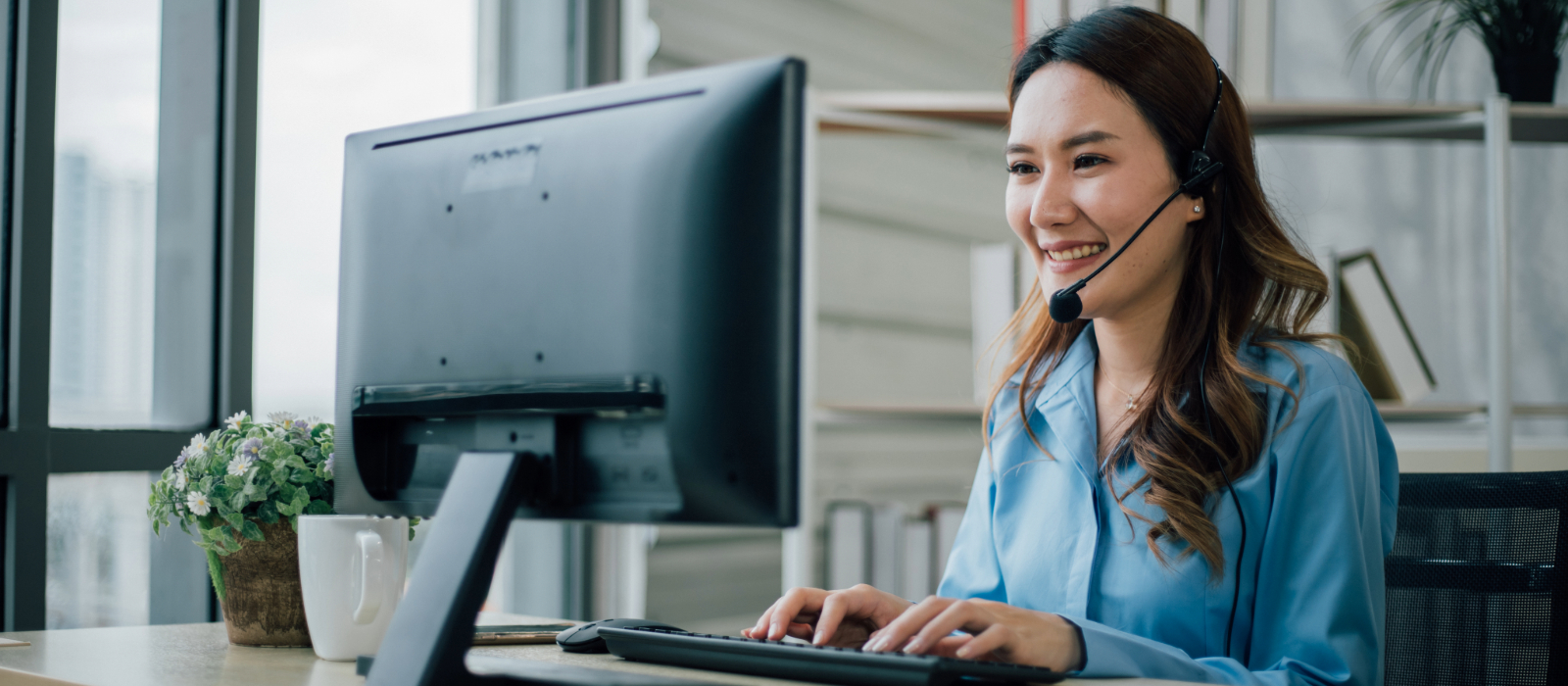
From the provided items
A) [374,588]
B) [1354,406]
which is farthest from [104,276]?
[1354,406]

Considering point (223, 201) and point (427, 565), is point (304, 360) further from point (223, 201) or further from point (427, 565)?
point (427, 565)

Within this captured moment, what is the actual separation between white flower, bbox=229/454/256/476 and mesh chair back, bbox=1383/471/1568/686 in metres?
1.25

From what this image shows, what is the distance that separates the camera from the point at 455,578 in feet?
2.52

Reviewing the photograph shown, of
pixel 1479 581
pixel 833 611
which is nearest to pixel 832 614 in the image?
pixel 833 611

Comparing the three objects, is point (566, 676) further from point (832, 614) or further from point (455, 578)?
point (832, 614)

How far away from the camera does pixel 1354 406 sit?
1.20 meters

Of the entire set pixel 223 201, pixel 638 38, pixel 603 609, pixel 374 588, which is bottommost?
pixel 603 609

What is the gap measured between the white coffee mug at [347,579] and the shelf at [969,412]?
1160 millimetres

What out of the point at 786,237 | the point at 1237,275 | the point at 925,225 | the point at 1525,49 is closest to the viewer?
the point at 786,237

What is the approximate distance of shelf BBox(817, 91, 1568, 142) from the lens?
6.77 ft

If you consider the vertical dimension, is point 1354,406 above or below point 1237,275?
below

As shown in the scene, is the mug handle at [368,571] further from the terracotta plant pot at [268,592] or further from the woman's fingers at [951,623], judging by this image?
the woman's fingers at [951,623]

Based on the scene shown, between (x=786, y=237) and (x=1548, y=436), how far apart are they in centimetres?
224

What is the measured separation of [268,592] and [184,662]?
122mm
